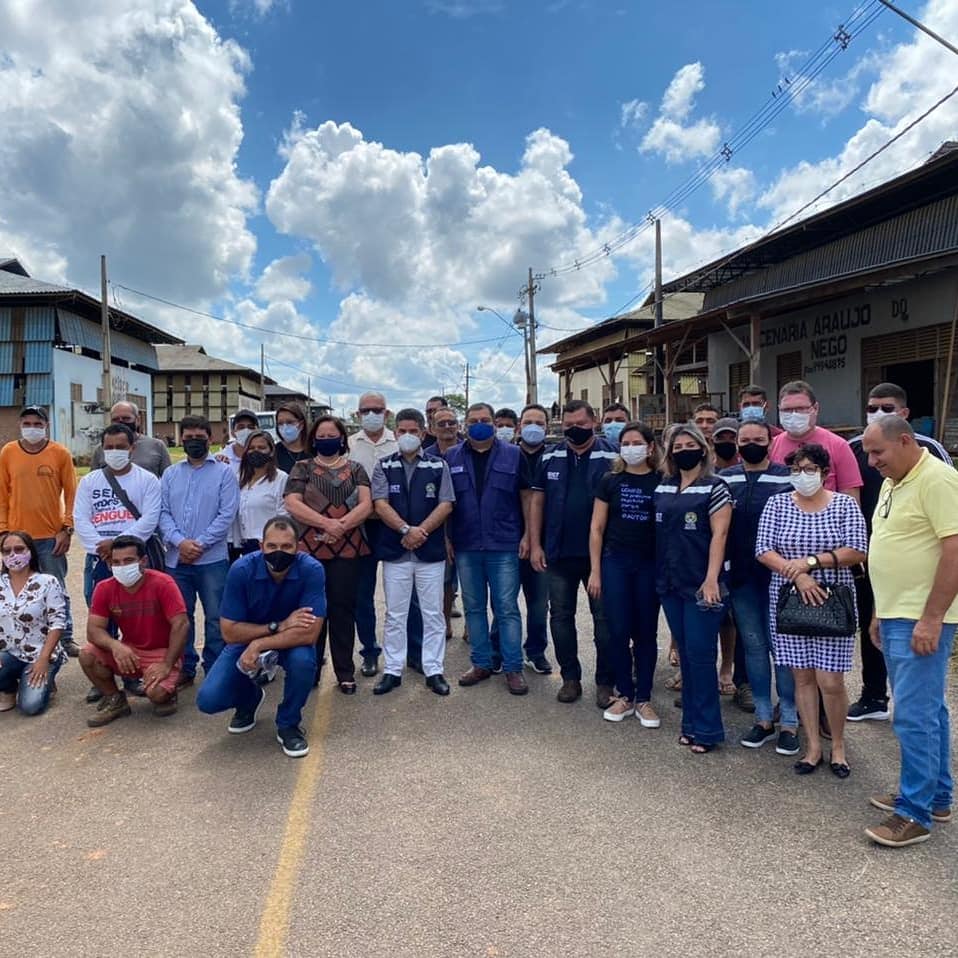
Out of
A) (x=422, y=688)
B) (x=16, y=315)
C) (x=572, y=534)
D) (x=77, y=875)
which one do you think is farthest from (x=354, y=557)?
(x=16, y=315)

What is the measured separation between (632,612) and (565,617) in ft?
2.00

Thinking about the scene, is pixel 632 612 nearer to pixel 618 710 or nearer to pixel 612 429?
pixel 618 710

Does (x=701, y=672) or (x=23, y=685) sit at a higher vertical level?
(x=701, y=672)

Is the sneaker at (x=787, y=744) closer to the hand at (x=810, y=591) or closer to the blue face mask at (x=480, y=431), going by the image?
the hand at (x=810, y=591)

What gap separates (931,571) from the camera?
10.6 ft

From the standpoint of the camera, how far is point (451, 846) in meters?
3.27

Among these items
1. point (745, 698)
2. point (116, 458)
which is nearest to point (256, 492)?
point (116, 458)

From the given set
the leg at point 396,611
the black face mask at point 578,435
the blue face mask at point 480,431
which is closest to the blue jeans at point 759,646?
the black face mask at point 578,435

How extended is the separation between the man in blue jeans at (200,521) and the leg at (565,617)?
2572mm

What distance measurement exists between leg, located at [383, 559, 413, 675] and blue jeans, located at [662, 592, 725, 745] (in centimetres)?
213

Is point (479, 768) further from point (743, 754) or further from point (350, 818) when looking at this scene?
point (743, 754)

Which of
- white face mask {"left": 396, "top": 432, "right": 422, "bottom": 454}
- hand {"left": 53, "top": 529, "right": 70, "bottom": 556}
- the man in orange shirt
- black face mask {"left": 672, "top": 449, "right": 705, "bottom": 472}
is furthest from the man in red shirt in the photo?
black face mask {"left": 672, "top": 449, "right": 705, "bottom": 472}

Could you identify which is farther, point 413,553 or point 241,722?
point 413,553

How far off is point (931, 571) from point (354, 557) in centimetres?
367
